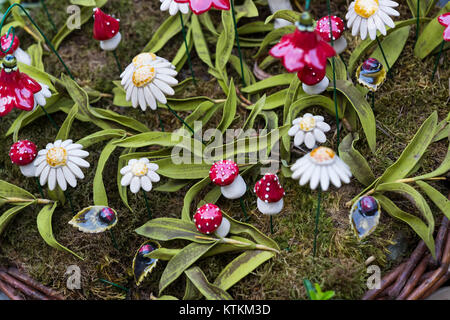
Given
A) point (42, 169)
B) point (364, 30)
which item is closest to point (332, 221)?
point (364, 30)

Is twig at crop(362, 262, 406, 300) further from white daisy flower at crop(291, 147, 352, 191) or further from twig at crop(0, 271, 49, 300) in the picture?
twig at crop(0, 271, 49, 300)

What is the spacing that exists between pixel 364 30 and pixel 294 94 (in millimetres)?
198

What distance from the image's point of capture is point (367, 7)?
3.62 ft

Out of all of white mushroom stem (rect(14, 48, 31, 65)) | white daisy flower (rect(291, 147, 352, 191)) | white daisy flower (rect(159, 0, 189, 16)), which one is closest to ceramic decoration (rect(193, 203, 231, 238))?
white daisy flower (rect(291, 147, 352, 191))

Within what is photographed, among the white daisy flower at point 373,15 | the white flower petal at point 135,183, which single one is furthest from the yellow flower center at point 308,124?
the white flower petal at point 135,183

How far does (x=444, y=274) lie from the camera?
1.01 m

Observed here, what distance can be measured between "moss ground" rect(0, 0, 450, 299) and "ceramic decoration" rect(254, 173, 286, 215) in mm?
98

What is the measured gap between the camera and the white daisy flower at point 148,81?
1.09 m

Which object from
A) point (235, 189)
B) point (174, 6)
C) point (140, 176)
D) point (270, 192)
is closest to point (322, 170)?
point (270, 192)

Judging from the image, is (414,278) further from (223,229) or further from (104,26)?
(104,26)

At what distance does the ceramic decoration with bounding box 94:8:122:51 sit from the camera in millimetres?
1246

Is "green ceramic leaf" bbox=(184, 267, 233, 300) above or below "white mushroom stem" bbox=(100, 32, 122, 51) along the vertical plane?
below
